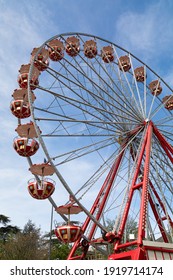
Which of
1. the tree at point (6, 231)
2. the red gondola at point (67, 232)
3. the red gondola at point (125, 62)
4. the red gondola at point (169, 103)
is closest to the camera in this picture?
the red gondola at point (67, 232)

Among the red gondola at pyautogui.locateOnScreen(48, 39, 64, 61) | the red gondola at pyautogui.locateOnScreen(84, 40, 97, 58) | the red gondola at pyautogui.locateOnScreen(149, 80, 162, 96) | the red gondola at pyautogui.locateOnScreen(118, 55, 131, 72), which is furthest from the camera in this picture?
the red gondola at pyautogui.locateOnScreen(149, 80, 162, 96)

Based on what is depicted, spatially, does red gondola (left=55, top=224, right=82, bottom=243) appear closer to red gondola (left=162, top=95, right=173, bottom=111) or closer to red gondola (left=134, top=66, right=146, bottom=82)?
red gondola (left=162, top=95, right=173, bottom=111)

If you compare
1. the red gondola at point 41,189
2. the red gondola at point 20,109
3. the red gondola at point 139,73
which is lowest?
the red gondola at point 41,189

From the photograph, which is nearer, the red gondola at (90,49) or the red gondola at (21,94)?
the red gondola at (21,94)

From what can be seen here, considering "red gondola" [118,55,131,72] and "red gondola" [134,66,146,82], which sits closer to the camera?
"red gondola" [118,55,131,72]

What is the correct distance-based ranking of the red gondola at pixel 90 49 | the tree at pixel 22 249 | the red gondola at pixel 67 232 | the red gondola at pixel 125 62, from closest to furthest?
the red gondola at pixel 67 232 < the red gondola at pixel 90 49 < the red gondola at pixel 125 62 < the tree at pixel 22 249

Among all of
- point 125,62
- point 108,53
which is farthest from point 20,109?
point 125,62

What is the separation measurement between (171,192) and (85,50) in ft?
29.7

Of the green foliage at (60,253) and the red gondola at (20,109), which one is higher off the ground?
the red gondola at (20,109)

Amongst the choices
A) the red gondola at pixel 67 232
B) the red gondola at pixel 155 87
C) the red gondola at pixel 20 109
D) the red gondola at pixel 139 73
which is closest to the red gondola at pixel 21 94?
the red gondola at pixel 20 109

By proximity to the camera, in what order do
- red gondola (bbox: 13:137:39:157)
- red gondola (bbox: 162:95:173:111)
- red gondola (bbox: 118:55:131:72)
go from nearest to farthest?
red gondola (bbox: 13:137:39:157), red gondola (bbox: 118:55:131:72), red gondola (bbox: 162:95:173:111)

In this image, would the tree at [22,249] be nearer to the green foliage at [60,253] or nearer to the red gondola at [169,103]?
the green foliage at [60,253]

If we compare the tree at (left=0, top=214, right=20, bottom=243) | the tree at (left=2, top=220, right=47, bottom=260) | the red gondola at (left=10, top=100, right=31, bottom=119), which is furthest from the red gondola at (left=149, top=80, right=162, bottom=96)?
the tree at (left=0, top=214, right=20, bottom=243)
